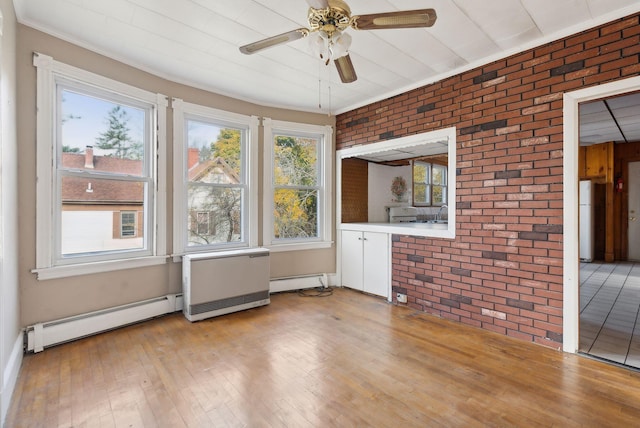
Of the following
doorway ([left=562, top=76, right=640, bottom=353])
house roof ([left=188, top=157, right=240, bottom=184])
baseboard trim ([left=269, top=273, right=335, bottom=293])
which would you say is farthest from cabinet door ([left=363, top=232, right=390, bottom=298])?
house roof ([left=188, top=157, right=240, bottom=184])

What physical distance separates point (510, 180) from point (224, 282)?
3093mm

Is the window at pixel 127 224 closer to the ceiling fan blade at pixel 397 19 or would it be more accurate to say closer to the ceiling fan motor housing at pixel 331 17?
the ceiling fan motor housing at pixel 331 17

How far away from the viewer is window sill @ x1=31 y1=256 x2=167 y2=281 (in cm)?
263

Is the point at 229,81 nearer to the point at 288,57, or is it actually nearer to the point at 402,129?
the point at 288,57

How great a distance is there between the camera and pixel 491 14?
7.57 ft

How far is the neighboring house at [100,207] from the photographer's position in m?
2.85

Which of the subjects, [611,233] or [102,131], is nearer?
[102,131]

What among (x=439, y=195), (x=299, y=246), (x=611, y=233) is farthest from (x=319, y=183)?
(x=611, y=233)

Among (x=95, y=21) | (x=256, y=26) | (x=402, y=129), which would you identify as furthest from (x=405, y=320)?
(x=95, y=21)

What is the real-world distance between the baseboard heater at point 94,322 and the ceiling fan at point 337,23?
2781 millimetres

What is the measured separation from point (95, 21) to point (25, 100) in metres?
0.85

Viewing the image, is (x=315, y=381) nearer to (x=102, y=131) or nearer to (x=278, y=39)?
(x=278, y=39)

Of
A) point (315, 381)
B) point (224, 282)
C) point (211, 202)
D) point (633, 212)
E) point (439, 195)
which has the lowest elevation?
point (315, 381)

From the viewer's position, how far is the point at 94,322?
9.42 feet
